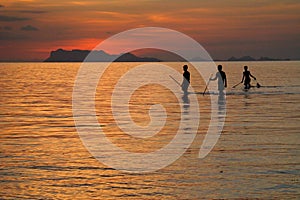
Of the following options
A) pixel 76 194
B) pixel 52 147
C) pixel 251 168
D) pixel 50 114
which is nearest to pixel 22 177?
pixel 76 194

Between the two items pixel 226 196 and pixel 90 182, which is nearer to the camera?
pixel 226 196

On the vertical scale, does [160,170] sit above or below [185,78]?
below

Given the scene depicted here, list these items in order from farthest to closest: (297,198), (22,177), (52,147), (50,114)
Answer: (50,114)
(52,147)
(22,177)
(297,198)

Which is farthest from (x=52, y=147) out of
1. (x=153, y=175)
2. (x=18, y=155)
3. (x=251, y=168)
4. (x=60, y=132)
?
(x=251, y=168)

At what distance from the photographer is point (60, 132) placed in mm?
23219

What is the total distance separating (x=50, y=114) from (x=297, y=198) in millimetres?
20112

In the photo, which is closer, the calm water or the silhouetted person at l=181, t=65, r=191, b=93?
the calm water

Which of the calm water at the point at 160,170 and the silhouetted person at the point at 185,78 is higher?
the silhouetted person at the point at 185,78

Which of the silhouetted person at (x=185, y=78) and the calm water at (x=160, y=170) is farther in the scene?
the silhouetted person at (x=185, y=78)

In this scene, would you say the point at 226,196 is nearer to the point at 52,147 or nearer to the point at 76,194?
the point at 76,194

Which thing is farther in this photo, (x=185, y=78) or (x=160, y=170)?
(x=185, y=78)

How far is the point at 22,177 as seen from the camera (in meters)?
14.7

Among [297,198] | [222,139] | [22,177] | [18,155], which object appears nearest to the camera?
[297,198]

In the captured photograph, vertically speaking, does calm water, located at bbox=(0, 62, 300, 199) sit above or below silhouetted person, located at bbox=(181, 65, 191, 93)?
below
